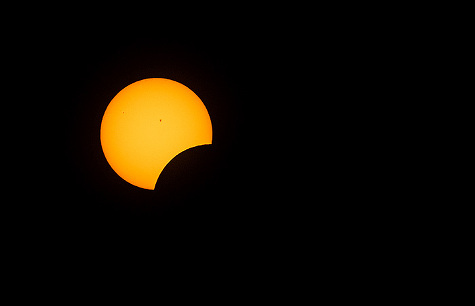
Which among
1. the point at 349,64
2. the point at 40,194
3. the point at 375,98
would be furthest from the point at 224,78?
the point at 40,194

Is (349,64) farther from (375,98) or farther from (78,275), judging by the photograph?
(78,275)

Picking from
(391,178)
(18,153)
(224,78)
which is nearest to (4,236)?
(18,153)

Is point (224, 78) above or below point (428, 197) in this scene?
above

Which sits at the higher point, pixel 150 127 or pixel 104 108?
pixel 104 108

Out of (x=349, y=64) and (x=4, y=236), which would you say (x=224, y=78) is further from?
(x=4, y=236)

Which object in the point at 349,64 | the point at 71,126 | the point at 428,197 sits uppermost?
the point at 349,64

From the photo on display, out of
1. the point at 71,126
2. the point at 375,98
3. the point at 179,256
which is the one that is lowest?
the point at 179,256
